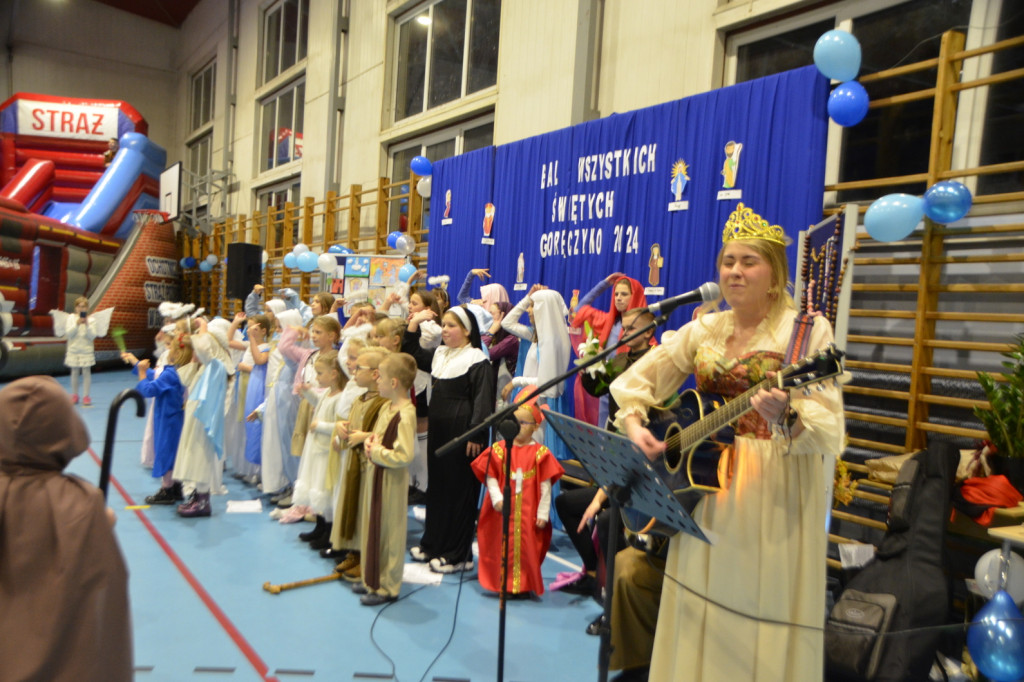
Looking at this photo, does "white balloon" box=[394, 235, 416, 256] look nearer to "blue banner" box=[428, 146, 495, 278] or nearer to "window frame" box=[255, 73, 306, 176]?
"blue banner" box=[428, 146, 495, 278]

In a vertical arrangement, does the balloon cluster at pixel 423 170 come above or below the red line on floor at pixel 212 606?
above

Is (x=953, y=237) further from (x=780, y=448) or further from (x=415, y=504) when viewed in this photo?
(x=415, y=504)

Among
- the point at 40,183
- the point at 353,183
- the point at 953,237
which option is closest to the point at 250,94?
the point at 40,183

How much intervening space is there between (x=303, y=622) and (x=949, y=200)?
154 inches

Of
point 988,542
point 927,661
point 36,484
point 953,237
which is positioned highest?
point 953,237

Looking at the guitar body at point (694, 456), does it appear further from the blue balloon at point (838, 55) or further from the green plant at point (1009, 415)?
the blue balloon at point (838, 55)

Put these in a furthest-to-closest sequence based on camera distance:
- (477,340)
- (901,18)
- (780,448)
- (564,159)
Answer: (564,159), (901,18), (477,340), (780,448)

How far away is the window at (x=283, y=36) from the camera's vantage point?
515 inches

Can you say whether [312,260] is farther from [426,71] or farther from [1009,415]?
[1009,415]

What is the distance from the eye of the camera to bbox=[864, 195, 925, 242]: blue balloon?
345 cm

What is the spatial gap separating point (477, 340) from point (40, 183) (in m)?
14.7

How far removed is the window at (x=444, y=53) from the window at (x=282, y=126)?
370cm

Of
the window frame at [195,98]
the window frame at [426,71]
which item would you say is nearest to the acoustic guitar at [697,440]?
the window frame at [426,71]

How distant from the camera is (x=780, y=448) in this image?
188cm
